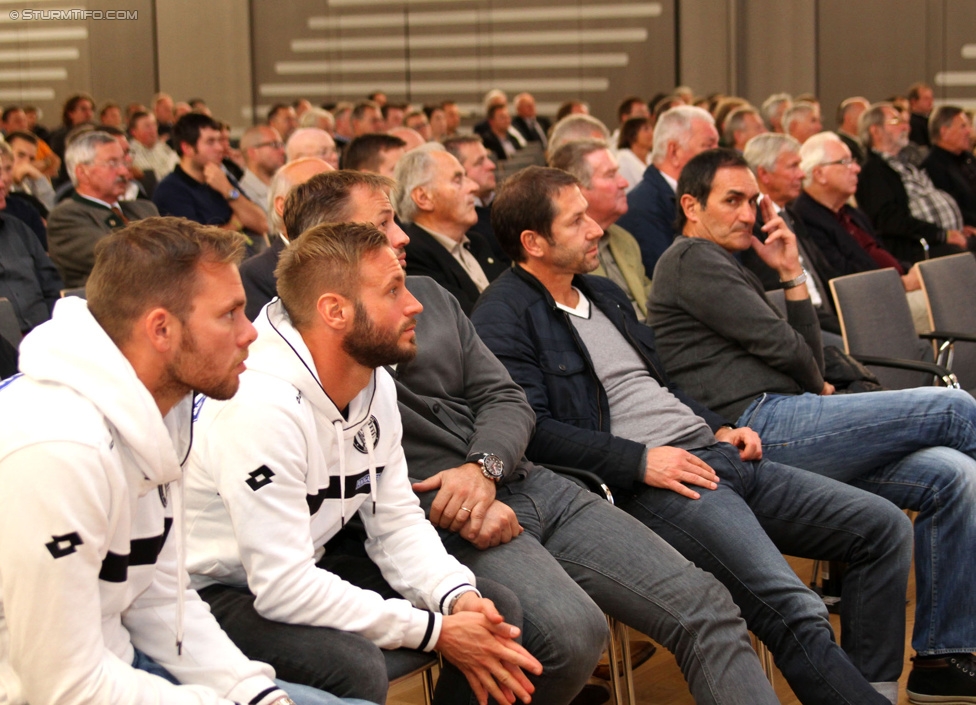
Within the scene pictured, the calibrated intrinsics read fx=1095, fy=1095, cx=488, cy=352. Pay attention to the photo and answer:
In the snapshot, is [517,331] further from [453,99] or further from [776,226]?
[453,99]

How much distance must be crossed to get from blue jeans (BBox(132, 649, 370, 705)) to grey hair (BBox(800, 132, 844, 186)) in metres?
3.78

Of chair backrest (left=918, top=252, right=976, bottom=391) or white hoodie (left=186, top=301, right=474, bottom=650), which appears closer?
white hoodie (left=186, top=301, right=474, bottom=650)

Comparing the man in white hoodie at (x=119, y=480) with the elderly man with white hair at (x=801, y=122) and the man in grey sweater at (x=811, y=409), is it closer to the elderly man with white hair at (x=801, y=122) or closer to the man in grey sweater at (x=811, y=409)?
the man in grey sweater at (x=811, y=409)

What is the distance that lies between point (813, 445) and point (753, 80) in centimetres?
1012

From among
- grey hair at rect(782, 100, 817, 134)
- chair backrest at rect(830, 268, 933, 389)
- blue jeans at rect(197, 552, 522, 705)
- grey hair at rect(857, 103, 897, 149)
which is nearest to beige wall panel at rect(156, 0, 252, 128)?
grey hair at rect(782, 100, 817, 134)

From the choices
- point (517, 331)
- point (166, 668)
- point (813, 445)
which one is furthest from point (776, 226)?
point (166, 668)

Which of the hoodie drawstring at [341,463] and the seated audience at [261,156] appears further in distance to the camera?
the seated audience at [261,156]

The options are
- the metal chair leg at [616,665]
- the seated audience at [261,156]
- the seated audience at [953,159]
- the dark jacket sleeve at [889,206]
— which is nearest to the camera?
the metal chair leg at [616,665]

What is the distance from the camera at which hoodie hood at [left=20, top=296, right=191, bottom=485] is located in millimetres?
1368

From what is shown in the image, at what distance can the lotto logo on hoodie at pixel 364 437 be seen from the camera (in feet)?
6.35

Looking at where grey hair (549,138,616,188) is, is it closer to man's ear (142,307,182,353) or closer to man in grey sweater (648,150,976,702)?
man in grey sweater (648,150,976,702)

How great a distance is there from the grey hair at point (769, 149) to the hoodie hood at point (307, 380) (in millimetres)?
3102

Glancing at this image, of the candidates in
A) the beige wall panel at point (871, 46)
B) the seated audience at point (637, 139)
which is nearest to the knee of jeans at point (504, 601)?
the seated audience at point (637, 139)

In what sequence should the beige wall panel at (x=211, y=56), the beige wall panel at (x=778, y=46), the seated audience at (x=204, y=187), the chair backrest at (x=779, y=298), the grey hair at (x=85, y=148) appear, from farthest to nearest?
the beige wall panel at (x=211, y=56), the beige wall panel at (x=778, y=46), the seated audience at (x=204, y=187), the grey hair at (x=85, y=148), the chair backrest at (x=779, y=298)
